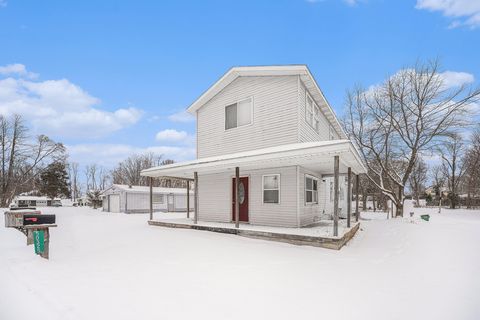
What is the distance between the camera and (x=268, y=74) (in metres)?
12.2

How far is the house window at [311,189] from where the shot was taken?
12004 millimetres

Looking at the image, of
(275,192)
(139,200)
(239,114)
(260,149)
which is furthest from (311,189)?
(139,200)

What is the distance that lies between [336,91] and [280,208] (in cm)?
1982

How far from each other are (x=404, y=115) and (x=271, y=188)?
17.6 metres

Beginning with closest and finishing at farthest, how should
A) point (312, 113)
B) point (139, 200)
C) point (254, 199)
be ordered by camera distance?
point (254, 199)
point (312, 113)
point (139, 200)

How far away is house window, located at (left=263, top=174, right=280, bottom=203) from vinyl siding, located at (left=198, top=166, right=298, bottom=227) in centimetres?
16

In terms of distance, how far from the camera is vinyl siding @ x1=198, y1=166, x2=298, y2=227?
35.8ft

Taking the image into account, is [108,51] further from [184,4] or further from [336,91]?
[336,91]

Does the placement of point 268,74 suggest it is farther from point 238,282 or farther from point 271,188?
point 238,282

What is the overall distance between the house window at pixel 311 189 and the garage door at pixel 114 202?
78.4ft

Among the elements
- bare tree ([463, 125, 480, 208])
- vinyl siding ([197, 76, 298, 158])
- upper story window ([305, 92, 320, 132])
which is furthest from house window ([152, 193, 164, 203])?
bare tree ([463, 125, 480, 208])

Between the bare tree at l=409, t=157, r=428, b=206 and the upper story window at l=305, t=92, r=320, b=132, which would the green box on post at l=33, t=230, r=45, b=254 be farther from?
the bare tree at l=409, t=157, r=428, b=206

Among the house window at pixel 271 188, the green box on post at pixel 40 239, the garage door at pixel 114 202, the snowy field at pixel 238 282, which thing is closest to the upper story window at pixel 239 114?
the house window at pixel 271 188

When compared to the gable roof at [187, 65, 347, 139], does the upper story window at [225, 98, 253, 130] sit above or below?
below
